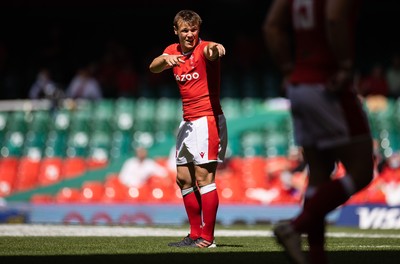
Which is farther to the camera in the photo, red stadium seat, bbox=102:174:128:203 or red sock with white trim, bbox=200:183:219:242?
red stadium seat, bbox=102:174:128:203

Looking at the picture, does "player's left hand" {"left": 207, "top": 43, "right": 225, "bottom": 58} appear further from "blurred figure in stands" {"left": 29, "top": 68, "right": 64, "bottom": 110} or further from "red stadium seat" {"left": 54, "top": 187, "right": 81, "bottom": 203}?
"blurred figure in stands" {"left": 29, "top": 68, "right": 64, "bottom": 110}

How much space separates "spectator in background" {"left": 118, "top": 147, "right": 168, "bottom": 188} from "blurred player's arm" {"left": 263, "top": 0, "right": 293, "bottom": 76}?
13.6 m

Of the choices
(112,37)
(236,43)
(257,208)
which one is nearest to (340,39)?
(257,208)

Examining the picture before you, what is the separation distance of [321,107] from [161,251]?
287 centimetres

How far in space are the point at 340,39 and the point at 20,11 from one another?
77.2 feet

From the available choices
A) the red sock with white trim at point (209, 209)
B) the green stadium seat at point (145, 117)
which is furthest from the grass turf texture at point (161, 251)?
the green stadium seat at point (145, 117)

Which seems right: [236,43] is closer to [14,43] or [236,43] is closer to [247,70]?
[247,70]

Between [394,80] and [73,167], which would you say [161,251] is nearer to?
[73,167]

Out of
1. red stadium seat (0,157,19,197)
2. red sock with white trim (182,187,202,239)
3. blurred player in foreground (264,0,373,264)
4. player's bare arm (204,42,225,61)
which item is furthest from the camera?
red stadium seat (0,157,19,197)

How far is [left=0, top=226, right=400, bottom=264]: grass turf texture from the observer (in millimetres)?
7707

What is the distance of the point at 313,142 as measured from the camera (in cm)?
624

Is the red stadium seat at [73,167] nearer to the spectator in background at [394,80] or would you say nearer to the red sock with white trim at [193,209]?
the spectator in background at [394,80]

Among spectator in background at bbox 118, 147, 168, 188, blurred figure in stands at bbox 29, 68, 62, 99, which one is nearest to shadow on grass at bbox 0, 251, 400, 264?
spectator in background at bbox 118, 147, 168, 188

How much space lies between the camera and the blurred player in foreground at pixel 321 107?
6.06 metres
